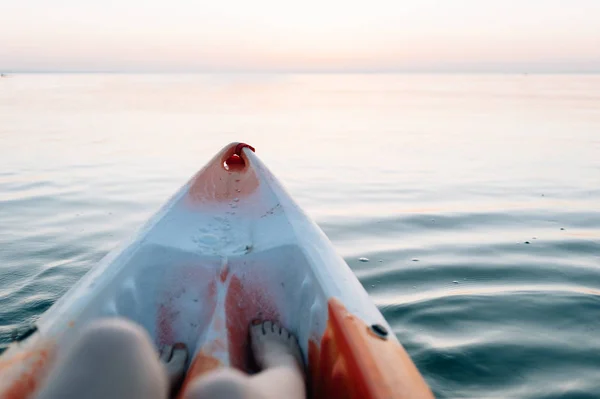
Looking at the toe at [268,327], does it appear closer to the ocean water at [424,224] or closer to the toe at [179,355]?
the toe at [179,355]

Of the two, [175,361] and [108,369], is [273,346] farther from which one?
[108,369]

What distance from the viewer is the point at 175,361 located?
2328 mm

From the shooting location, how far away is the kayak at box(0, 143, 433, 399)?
1.98m

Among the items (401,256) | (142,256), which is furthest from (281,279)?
(401,256)

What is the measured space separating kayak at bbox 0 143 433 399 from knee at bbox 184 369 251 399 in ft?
1.91

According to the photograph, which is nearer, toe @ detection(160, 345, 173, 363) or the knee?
the knee

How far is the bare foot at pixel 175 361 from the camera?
7.21 feet

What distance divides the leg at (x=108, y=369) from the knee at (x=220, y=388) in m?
0.15

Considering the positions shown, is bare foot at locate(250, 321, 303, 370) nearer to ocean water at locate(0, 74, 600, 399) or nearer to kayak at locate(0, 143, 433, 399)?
kayak at locate(0, 143, 433, 399)

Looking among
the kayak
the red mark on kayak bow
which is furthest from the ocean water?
the red mark on kayak bow

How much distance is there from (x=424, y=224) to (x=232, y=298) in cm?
329

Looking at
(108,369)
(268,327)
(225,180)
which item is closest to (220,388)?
(108,369)

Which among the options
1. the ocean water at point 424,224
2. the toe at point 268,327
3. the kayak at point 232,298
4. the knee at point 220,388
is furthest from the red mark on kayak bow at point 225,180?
the knee at point 220,388

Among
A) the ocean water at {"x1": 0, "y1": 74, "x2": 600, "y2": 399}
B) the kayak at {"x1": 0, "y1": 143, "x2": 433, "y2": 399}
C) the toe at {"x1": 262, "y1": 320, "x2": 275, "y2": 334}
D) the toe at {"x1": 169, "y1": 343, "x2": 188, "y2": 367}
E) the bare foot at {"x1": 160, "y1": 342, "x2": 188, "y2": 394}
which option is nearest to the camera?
the kayak at {"x1": 0, "y1": 143, "x2": 433, "y2": 399}
